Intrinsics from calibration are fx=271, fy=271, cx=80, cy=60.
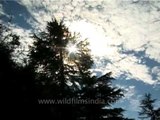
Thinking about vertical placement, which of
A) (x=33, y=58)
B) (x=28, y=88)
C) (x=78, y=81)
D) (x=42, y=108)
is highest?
(x=33, y=58)

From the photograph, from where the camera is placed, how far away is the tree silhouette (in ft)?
65.7

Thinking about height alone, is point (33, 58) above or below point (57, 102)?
above

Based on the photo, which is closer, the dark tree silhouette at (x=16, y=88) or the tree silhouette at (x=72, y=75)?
the dark tree silhouette at (x=16, y=88)

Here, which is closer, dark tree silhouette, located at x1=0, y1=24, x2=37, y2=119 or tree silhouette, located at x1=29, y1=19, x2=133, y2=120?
dark tree silhouette, located at x1=0, y1=24, x2=37, y2=119

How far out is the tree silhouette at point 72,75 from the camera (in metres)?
20.0

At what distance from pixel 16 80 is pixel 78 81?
905 centimetres

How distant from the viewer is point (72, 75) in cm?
2098

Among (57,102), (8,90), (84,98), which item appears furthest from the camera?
(84,98)

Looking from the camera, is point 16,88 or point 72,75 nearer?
point 16,88

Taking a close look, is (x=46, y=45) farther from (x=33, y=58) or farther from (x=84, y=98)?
(x=84, y=98)

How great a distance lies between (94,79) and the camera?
70.4 feet

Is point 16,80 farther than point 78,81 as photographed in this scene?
No

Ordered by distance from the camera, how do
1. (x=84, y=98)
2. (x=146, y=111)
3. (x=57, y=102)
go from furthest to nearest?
(x=146, y=111) < (x=84, y=98) < (x=57, y=102)

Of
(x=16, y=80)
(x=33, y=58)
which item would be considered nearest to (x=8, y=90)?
(x=16, y=80)
